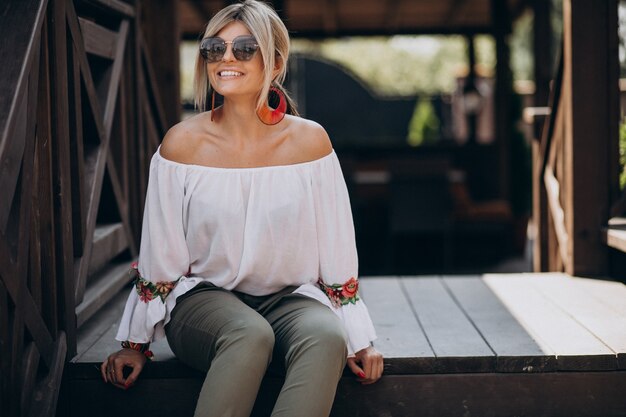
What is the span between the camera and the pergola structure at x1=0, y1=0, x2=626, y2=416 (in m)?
2.34

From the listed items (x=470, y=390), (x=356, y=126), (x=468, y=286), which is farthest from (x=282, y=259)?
(x=356, y=126)

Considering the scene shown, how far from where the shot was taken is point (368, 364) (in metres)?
2.63

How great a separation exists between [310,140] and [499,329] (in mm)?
985

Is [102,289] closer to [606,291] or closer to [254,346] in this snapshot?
[254,346]

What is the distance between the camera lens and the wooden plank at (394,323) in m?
2.80

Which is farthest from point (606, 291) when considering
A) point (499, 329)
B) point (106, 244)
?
point (106, 244)

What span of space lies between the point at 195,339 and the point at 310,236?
440 millimetres

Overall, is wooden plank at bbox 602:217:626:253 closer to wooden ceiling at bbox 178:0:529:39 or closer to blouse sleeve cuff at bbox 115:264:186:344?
blouse sleeve cuff at bbox 115:264:186:344

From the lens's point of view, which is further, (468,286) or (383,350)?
(468,286)

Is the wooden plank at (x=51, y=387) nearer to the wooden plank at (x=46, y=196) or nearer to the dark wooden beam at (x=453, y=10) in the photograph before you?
the wooden plank at (x=46, y=196)

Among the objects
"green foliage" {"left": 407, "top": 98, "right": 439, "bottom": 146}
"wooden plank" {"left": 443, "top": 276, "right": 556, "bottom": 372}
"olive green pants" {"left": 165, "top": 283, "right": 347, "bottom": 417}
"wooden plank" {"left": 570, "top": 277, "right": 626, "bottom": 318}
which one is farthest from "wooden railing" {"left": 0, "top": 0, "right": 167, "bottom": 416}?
"green foliage" {"left": 407, "top": 98, "right": 439, "bottom": 146}

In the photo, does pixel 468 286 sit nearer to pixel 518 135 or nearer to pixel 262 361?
pixel 262 361

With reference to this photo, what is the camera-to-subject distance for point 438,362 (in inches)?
109

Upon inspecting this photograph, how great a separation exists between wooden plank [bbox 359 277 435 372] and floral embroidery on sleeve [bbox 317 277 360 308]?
10.3 inches
